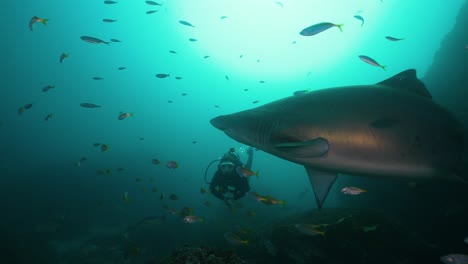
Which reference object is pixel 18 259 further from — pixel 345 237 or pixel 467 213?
pixel 467 213

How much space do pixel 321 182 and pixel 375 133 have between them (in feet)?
3.36

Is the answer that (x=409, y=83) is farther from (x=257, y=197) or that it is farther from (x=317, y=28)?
(x=257, y=197)

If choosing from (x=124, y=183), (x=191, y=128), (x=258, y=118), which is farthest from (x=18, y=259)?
(x=191, y=128)

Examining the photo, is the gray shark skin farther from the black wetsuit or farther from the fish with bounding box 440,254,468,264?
the black wetsuit

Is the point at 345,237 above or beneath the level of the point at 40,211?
above

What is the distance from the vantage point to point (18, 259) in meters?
13.7

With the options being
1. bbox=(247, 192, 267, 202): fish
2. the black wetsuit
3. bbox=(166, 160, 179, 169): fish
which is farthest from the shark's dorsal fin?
bbox=(166, 160, 179, 169): fish

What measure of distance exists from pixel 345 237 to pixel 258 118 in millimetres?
6690

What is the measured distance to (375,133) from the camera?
70.2 inches

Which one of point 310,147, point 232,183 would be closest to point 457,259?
point 310,147

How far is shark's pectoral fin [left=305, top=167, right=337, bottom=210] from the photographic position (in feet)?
8.57

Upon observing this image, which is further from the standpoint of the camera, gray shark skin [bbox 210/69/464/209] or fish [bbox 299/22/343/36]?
fish [bbox 299/22/343/36]

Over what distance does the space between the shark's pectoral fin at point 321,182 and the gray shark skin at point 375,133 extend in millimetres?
608

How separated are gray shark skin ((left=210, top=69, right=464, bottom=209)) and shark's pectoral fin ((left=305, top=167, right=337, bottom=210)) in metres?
0.61
